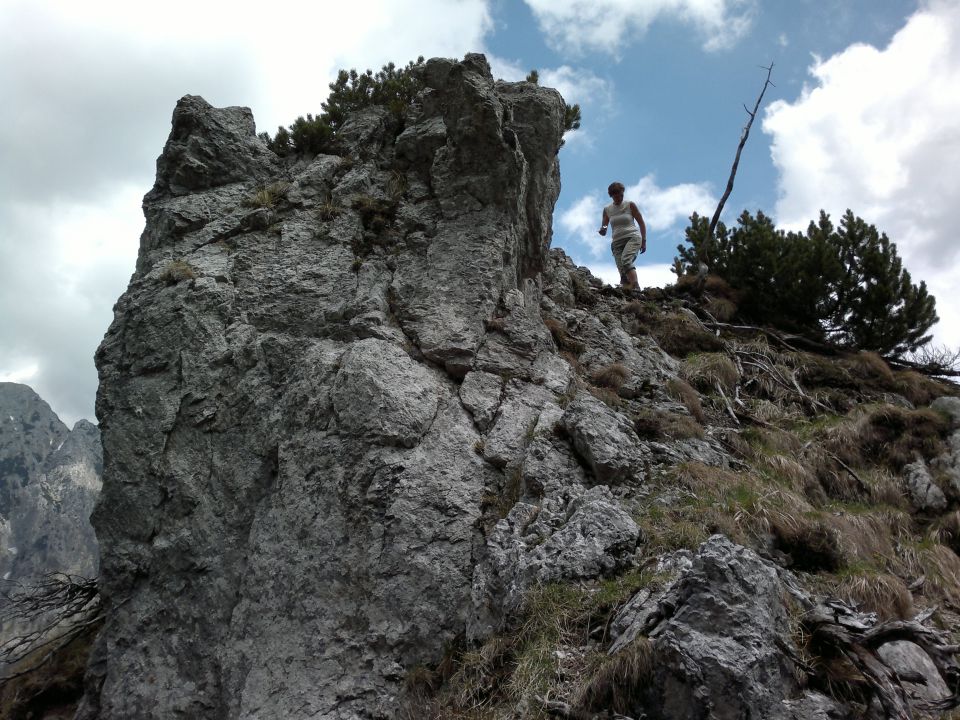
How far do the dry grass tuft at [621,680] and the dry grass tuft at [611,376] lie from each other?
5663 millimetres

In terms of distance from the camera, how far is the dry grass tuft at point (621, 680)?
443 cm

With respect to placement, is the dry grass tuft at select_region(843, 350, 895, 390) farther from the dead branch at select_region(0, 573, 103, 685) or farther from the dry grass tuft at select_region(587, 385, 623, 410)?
the dead branch at select_region(0, 573, 103, 685)

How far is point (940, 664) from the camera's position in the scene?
192 inches

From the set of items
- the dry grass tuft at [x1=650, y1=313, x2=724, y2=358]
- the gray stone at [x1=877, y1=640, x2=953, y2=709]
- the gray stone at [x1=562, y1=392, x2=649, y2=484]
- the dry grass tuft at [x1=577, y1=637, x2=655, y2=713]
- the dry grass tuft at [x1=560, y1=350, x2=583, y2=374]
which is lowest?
the dry grass tuft at [x1=577, y1=637, x2=655, y2=713]

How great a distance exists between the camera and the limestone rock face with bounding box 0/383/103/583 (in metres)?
95.9

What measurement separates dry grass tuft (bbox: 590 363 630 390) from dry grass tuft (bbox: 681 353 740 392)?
169cm

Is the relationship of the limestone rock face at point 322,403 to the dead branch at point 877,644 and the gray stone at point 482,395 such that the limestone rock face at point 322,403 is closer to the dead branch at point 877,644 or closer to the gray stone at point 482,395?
the gray stone at point 482,395

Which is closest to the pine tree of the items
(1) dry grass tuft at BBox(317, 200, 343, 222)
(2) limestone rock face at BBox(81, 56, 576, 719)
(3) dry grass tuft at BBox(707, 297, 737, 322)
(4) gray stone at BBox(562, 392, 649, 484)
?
(3) dry grass tuft at BBox(707, 297, 737, 322)

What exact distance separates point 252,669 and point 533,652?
3.27m

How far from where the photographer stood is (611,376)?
1010 centimetres

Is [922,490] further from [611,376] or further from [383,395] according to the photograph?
[383,395]

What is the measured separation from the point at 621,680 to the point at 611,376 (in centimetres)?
605

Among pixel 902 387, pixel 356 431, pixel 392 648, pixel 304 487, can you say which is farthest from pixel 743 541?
pixel 902 387

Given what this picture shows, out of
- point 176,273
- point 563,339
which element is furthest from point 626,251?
point 176,273
